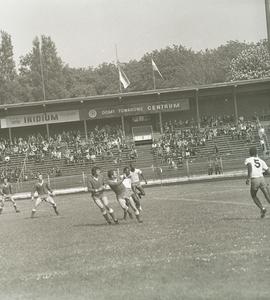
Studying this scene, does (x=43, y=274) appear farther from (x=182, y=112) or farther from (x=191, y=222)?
(x=182, y=112)

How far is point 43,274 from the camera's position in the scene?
11031mm

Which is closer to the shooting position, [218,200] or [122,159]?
[218,200]

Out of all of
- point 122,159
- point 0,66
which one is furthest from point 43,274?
point 0,66

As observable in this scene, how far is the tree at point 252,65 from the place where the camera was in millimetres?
85312

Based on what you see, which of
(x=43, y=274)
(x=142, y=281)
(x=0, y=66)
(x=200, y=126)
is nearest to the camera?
(x=142, y=281)

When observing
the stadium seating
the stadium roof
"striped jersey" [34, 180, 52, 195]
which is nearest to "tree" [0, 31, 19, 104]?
the stadium roof

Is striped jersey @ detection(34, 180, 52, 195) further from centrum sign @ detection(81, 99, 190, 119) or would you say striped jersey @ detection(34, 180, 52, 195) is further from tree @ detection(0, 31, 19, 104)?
tree @ detection(0, 31, 19, 104)

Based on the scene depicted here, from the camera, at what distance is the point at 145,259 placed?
1152 centimetres

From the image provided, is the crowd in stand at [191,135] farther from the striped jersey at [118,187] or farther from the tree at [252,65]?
the tree at [252,65]

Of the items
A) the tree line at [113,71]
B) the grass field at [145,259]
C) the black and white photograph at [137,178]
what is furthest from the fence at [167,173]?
the tree line at [113,71]

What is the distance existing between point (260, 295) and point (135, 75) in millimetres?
95365

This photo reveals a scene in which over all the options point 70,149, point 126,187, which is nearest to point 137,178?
point 126,187

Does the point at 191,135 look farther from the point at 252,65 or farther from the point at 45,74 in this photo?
the point at 45,74

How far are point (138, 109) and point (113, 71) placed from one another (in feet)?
186
